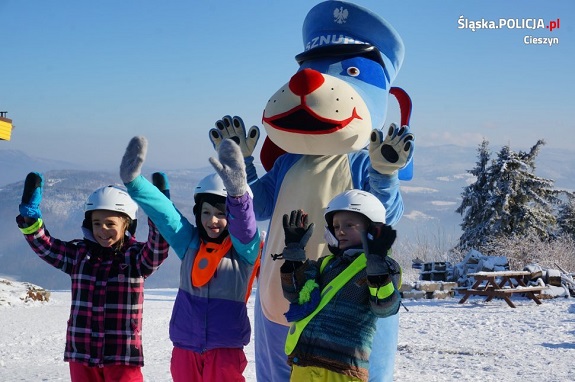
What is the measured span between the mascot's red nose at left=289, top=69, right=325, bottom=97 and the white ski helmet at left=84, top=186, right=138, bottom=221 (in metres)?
1.20

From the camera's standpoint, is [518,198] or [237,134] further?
[518,198]

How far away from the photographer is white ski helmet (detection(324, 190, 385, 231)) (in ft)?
10.5

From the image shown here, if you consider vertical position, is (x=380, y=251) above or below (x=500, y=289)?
above

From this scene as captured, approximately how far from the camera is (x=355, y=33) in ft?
14.0

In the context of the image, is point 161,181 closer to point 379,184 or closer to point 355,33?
point 379,184

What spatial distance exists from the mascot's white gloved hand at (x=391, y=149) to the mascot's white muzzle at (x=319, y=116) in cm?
25

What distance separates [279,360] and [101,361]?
Answer: 1026mm

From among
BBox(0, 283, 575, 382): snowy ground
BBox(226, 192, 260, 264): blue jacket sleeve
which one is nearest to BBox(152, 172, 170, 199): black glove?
BBox(226, 192, 260, 264): blue jacket sleeve

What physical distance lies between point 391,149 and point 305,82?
615mm

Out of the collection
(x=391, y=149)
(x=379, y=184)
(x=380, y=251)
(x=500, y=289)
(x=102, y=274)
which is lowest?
(x=500, y=289)

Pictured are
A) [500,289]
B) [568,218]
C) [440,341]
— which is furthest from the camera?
[568,218]

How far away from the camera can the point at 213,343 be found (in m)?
3.78

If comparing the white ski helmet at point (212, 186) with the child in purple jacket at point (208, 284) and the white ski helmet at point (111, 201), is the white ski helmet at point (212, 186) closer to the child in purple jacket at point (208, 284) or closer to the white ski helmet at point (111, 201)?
the child in purple jacket at point (208, 284)

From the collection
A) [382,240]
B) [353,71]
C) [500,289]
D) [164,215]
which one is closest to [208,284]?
[164,215]
